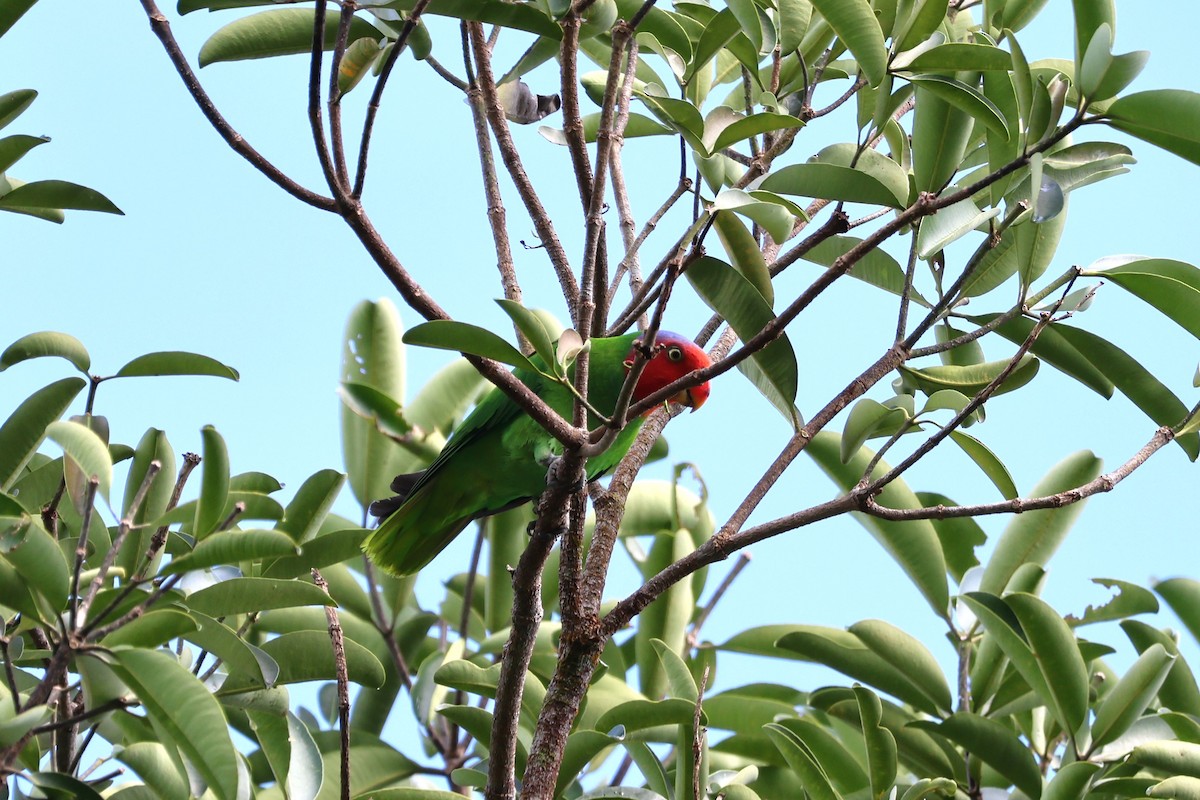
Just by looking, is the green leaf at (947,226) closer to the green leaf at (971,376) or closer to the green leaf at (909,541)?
the green leaf at (971,376)

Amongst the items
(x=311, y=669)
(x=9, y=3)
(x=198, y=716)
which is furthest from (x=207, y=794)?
(x=9, y=3)

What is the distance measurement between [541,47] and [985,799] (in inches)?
75.0

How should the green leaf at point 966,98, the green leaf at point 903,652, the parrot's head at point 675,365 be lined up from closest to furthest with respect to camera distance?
the green leaf at point 966,98
the green leaf at point 903,652
the parrot's head at point 675,365

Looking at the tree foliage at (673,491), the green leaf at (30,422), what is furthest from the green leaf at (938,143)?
the green leaf at (30,422)

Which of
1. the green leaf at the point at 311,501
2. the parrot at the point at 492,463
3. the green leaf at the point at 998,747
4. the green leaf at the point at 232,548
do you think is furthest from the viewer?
the parrot at the point at 492,463

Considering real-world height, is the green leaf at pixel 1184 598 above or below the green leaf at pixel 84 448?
above

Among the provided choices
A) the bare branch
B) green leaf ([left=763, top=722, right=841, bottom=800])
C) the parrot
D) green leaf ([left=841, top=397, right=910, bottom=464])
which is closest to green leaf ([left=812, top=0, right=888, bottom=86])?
green leaf ([left=841, top=397, right=910, bottom=464])

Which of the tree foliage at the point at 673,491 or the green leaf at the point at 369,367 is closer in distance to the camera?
the tree foliage at the point at 673,491

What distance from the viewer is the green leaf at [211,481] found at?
170cm

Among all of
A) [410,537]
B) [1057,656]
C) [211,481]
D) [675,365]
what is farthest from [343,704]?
[675,365]

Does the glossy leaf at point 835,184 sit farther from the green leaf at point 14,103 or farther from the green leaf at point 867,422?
the green leaf at point 14,103

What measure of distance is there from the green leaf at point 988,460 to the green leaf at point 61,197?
1.81 m

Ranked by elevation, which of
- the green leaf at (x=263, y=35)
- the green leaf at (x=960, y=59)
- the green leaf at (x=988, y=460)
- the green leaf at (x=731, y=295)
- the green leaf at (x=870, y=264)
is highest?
the green leaf at (x=263, y=35)

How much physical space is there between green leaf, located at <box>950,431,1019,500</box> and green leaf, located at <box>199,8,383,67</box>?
4.96ft
